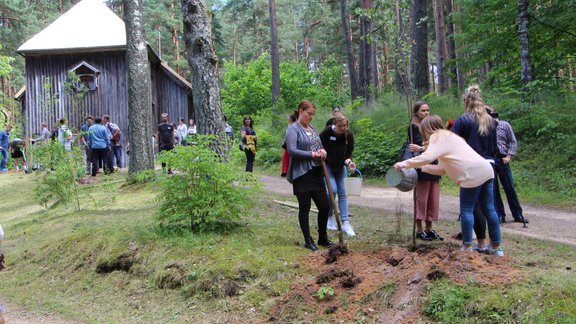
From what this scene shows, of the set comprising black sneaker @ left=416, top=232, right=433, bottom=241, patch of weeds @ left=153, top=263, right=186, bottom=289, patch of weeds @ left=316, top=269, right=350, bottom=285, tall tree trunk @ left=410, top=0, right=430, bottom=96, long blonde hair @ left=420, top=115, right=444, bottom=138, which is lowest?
patch of weeds @ left=153, top=263, right=186, bottom=289

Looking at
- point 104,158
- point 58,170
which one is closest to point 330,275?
point 58,170

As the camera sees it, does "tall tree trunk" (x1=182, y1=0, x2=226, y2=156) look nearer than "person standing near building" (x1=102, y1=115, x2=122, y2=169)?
Yes

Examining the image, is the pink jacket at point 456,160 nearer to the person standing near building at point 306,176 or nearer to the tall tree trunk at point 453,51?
the person standing near building at point 306,176

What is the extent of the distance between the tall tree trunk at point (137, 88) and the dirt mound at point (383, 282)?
29.8 ft

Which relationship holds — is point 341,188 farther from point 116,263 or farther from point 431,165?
point 116,263

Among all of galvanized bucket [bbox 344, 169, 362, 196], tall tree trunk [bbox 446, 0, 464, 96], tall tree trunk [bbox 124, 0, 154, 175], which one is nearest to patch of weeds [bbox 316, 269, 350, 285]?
galvanized bucket [bbox 344, 169, 362, 196]

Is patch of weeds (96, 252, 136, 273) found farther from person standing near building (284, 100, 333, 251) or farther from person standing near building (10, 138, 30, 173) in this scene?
person standing near building (10, 138, 30, 173)

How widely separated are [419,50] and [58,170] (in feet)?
43.1

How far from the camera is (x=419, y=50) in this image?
63.5ft

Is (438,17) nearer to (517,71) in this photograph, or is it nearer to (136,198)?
(517,71)

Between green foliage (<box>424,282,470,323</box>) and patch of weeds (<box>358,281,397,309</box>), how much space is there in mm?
404

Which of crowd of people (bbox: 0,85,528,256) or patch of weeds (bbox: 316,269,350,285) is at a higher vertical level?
crowd of people (bbox: 0,85,528,256)

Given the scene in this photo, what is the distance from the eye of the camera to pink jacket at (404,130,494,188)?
5656 mm

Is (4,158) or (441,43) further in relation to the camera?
(441,43)
